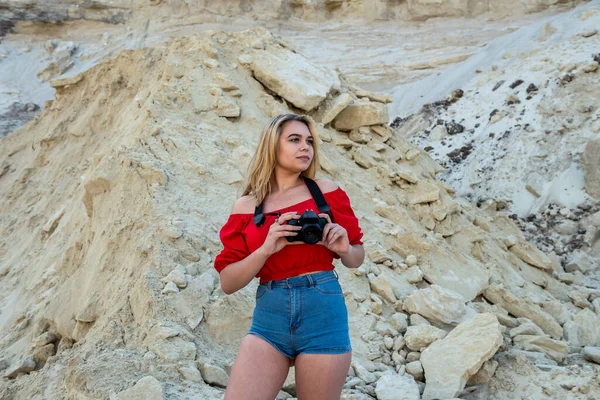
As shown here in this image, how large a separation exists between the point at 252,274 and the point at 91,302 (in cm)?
240

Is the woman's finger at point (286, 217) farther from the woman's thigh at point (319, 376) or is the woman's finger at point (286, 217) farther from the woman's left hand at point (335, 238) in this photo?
the woman's thigh at point (319, 376)

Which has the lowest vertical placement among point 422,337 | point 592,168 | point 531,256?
point 592,168

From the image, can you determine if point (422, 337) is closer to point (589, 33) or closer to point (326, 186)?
point (326, 186)

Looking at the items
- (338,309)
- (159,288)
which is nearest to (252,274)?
(338,309)

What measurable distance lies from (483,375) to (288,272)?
2.24 m

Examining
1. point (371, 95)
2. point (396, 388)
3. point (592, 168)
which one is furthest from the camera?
point (592, 168)

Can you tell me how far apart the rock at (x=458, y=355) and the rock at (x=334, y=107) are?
3520mm

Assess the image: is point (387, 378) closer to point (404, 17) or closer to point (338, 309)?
point (338, 309)

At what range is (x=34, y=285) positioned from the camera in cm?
574

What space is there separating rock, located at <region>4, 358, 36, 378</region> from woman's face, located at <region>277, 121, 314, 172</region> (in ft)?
9.15

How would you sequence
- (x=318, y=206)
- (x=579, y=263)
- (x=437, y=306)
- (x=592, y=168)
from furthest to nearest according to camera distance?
(x=592, y=168) < (x=579, y=263) < (x=437, y=306) < (x=318, y=206)

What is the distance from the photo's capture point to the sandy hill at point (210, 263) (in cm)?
376

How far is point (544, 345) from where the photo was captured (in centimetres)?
469

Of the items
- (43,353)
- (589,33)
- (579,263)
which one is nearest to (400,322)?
(43,353)
